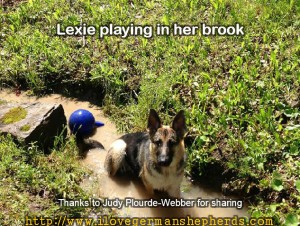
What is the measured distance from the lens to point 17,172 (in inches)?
219

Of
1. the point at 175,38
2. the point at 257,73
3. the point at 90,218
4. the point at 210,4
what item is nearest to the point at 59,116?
the point at 90,218

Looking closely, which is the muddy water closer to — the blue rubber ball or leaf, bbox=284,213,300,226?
the blue rubber ball

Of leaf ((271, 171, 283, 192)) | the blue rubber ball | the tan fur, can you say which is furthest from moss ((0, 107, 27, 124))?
leaf ((271, 171, 283, 192))

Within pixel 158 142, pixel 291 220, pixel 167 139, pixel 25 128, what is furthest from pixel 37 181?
pixel 291 220

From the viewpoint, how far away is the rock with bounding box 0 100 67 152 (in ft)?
19.6

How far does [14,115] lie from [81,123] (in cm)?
104

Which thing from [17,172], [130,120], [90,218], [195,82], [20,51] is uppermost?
[20,51]

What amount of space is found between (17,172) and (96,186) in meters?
1.08

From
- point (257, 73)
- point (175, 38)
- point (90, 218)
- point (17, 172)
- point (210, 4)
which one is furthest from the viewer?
point (210, 4)

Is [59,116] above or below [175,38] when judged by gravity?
below

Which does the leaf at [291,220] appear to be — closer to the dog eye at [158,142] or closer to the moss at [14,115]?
the dog eye at [158,142]

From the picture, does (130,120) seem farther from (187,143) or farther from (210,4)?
(210,4)

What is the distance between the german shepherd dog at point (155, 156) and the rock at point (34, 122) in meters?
1.05

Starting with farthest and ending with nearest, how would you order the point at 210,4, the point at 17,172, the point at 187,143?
the point at 210,4, the point at 187,143, the point at 17,172
